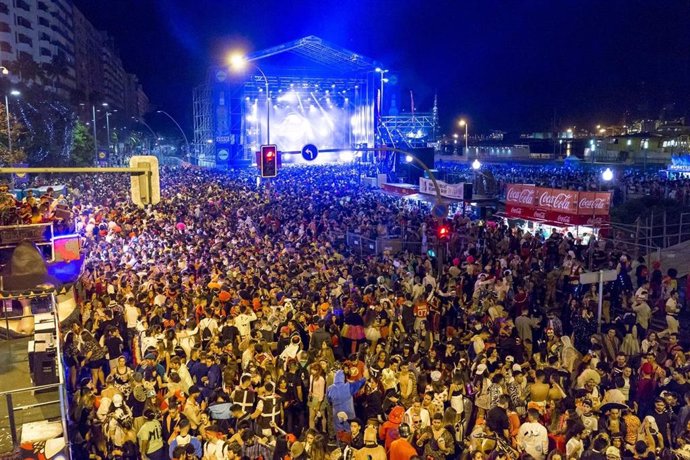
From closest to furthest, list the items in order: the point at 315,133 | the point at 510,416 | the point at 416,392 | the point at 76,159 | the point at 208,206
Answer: the point at 510,416 → the point at 416,392 → the point at 208,206 → the point at 76,159 → the point at 315,133

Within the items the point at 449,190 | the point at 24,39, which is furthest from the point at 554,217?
the point at 24,39

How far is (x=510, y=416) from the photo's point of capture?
6.88 m

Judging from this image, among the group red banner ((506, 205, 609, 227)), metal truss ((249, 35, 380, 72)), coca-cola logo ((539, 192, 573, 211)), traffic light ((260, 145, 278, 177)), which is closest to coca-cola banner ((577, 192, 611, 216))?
red banner ((506, 205, 609, 227))

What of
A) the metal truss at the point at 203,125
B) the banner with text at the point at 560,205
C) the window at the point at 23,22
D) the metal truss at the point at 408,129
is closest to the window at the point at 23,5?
the window at the point at 23,22

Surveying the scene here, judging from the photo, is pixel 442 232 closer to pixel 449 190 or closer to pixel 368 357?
pixel 368 357

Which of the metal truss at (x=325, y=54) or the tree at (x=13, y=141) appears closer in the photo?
the tree at (x=13, y=141)

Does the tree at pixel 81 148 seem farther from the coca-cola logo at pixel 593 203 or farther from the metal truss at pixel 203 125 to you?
the coca-cola logo at pixel 593 203

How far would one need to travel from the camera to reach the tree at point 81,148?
156 ft

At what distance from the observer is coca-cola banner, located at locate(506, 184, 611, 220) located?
16.5 m

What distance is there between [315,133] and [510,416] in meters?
54.4

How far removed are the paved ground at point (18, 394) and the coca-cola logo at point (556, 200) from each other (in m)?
13.3

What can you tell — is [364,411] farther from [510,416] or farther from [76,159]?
[76,159]

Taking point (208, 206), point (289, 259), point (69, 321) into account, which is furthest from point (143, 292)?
point (208, 206)

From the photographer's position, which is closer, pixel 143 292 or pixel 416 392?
pixel 416 392
